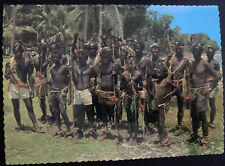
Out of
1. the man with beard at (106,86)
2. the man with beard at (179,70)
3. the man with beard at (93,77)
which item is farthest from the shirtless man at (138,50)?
the man with beard at (93,77)

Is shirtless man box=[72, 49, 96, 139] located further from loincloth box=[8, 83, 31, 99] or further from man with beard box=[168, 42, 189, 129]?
man with beard box=[168, 42, 189, 129]

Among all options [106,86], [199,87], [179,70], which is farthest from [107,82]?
[199,87]

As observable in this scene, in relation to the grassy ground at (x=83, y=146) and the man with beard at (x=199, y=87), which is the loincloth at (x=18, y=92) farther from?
the man with beard at (x=199, y=87)

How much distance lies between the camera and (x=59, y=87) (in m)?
4.86

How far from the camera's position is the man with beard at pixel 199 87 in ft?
16.8

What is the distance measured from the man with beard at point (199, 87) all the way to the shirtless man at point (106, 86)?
1327 mm

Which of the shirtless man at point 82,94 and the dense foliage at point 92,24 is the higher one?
the dense foliage at point 92,24

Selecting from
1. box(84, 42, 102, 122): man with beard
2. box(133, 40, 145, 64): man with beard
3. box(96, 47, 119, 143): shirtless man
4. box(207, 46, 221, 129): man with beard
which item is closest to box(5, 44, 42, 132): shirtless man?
box(84, 42, 102, 122): man with beard

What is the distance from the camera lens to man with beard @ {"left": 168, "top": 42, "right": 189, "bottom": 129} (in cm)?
502

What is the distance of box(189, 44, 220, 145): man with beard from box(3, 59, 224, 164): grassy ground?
0.10 metres

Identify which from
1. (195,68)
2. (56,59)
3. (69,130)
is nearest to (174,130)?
(195,68)

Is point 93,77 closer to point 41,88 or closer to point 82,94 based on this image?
point 82,94

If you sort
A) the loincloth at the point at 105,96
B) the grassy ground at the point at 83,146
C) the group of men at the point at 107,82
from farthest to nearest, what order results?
the loincloth at the point at 105,96 → the group of men at the point at 107,82 → the grassy ground at the point at 83,146

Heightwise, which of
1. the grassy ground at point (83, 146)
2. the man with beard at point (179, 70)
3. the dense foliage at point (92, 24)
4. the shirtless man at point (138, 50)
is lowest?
the grassy ground at point (83, 146)
